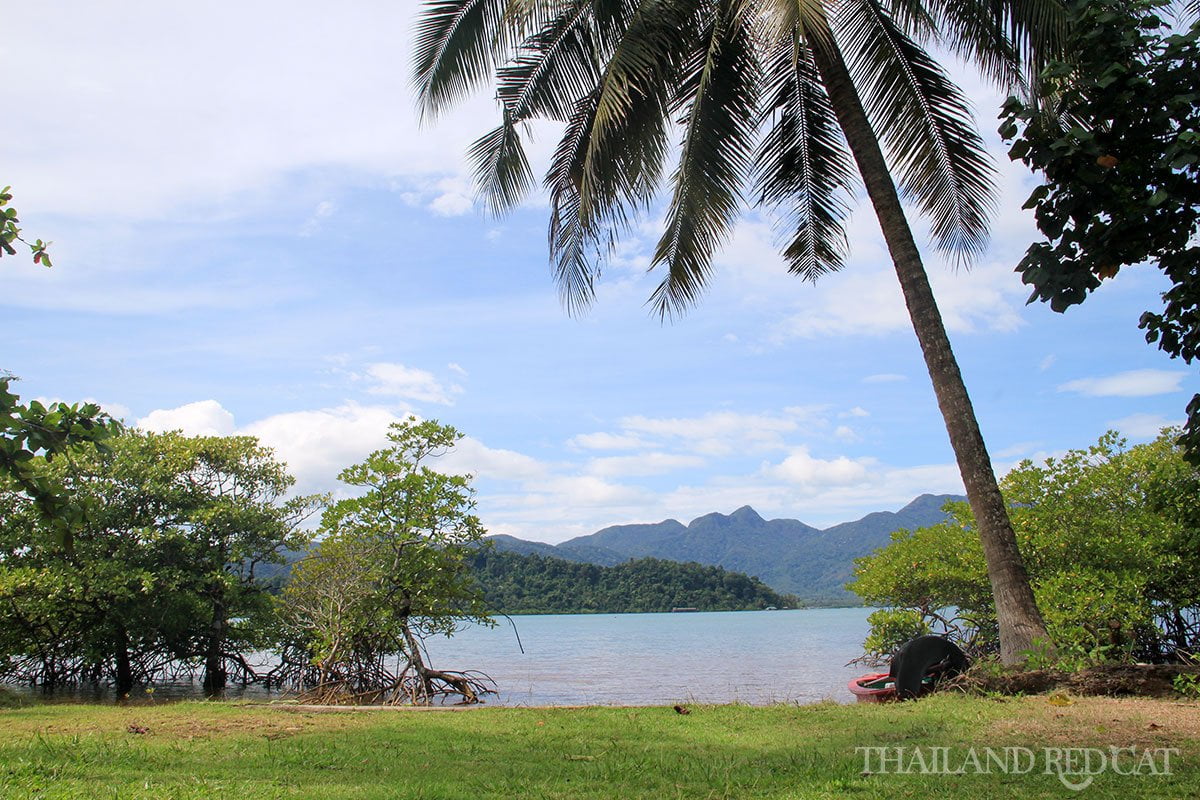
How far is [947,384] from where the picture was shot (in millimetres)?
9312

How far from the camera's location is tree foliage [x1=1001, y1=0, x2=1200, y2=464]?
13.8ft

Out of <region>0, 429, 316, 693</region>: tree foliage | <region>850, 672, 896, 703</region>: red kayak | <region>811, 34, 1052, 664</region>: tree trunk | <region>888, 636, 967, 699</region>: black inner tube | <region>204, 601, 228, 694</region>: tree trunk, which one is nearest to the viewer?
<region>811, 34, 1052, 664</region>: tree trunk

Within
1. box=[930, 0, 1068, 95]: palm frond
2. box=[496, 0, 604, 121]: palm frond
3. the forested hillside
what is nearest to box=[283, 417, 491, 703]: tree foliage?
box=[496, 0, 604, 121]: palm frond

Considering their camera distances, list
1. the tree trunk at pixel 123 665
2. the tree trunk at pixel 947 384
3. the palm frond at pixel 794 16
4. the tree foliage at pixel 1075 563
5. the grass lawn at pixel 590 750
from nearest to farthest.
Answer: the grass lawn at pixel 590 750
the palm frond at pixel 794 16
the tree trunk at pixel 947 384
the tree foliage at pixel 1075 563
the tree trunk at pixel 123 665

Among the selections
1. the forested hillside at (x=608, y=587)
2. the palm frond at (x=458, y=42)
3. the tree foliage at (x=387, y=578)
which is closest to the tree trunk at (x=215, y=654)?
the tree foliage at (x=387, y=578)

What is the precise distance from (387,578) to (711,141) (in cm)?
913

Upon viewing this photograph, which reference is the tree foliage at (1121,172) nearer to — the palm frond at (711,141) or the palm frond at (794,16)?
the palm frond at (794,16)

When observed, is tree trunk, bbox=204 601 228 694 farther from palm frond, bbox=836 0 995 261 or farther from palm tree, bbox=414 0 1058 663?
palm frond, bbox=836 0 995 261

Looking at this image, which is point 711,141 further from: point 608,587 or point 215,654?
point 608,587

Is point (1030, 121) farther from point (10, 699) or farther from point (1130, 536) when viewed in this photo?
point (10, 699)

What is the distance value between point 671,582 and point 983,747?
64.5 m

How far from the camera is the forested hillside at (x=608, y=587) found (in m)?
52.6

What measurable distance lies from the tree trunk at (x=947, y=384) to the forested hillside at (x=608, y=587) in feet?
131

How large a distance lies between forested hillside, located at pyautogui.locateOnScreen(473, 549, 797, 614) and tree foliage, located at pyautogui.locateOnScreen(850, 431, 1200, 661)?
113 ft
